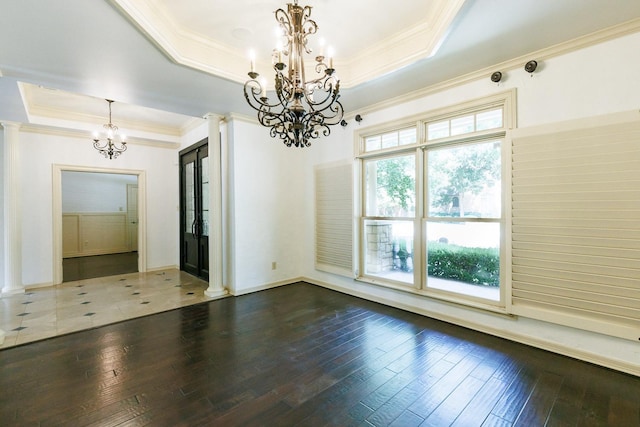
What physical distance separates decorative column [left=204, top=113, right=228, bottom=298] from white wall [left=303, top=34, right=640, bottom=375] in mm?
3048

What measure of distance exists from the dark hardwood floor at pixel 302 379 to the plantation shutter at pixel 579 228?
1.66 ft

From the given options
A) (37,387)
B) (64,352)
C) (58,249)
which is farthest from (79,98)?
(37,387)

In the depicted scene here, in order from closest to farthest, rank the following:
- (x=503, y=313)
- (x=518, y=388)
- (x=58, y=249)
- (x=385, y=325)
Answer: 1. (x=518, y=388)
2. (x=503, y=313)
3. (x=385, y=325)
4. (x=58, y=249)

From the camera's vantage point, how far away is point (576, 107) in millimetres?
2492

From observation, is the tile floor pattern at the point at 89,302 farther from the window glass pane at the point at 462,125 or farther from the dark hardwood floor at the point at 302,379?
the window glass pane at the point at 462,125

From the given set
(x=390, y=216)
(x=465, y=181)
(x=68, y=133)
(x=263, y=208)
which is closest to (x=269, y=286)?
(x=263, y=208)

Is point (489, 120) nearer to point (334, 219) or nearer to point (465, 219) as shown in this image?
point (465, 219)

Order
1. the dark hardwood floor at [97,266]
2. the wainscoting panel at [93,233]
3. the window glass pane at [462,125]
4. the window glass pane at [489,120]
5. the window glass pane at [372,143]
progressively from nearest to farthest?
the window glass pane at [489,120] → the window glass pane at [462,125] → the window glass pane at [372,143] → the dark hardwood floor at [97,266] → the wainscoting panel at [93,233]

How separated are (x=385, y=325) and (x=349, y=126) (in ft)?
9.64

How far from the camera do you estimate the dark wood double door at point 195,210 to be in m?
5.36

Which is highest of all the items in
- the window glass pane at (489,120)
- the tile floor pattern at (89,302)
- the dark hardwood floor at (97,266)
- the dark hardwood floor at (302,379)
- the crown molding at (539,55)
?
the crown molding at (539,55)

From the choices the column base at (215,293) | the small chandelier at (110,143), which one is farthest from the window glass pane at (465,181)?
the small chandelier at (110,143)

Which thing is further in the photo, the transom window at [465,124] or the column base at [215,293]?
the column base at [215,293]

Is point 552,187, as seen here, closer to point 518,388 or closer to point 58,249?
point 518,388
